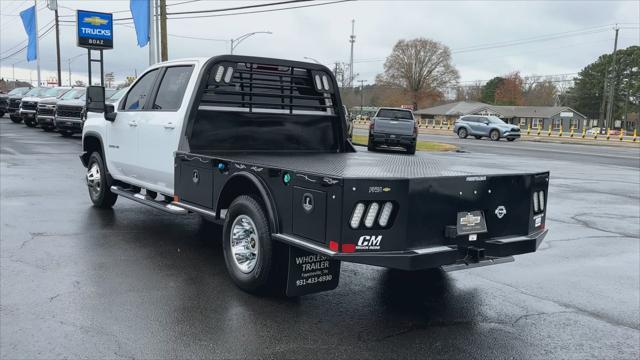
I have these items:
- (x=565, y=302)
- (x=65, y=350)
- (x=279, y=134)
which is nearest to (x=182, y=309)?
(x=65, y=350)

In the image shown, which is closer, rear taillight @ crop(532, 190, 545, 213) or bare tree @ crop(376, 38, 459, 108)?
rear taillight @ crop(532, 190, 545, 213)

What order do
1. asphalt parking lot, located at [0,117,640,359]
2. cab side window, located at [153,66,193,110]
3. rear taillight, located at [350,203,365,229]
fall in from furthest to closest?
cab side window, located at [153,66,193,110], asphalt parking lot, located at [0,117,640,359], rear taillight, located at [350,203,365,229]

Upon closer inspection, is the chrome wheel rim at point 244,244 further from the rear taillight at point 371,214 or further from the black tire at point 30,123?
the black tire at point 30,123

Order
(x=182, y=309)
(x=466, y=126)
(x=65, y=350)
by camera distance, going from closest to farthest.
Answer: (x=65, y=350), (x=182, y=309), (x=466, y=126)

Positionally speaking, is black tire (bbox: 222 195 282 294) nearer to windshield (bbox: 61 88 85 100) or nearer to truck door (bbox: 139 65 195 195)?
truck door (bbox: 139 65 195 195)

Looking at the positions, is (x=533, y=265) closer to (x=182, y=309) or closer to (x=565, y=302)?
(x=565, y=302)

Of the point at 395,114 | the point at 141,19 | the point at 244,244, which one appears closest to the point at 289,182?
the point at 244,244

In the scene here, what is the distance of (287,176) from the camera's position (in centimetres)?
434

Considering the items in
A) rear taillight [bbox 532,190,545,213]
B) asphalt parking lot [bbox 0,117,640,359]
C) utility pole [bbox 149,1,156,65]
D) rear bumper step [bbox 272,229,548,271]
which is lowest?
asphalt parking lot [bbox 0,117,640,359]

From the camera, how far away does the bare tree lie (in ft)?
339

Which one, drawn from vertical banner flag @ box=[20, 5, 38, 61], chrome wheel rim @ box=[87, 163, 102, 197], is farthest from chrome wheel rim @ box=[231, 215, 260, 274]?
vertical banner flag @ box=[20, 5, 38, 61]

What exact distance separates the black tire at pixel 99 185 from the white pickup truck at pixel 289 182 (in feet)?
0.19

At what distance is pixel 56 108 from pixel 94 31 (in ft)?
24.0

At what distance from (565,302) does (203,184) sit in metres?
3.60
